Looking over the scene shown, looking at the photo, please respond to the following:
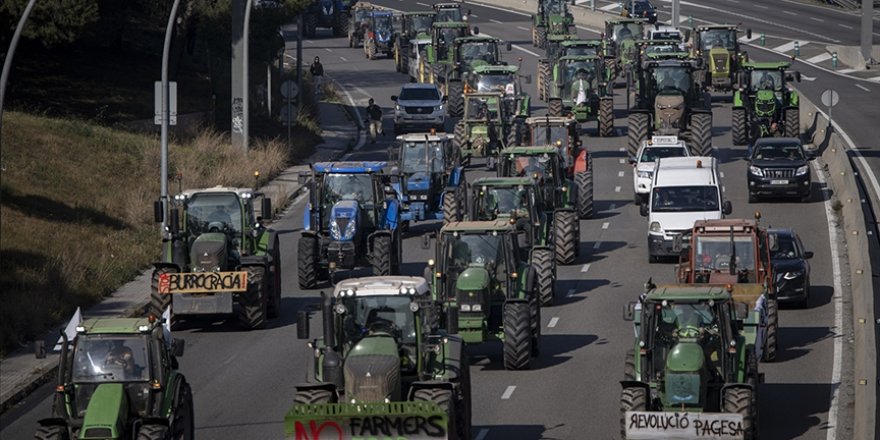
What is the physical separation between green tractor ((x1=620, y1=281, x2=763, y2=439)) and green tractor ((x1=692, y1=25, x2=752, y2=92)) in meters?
42.7

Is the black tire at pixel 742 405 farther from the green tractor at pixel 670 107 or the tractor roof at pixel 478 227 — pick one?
the green tractor at pixel 670 107

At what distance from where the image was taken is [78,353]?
67.6 ft

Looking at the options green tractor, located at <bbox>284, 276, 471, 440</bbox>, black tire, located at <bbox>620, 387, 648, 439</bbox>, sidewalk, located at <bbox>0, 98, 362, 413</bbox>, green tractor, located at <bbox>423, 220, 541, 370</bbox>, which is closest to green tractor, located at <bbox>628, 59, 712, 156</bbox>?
sidewalk, located at <bbox>0, 98, 362, 413</bbox>

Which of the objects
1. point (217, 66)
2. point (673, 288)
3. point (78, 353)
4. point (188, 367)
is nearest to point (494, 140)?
point (217, 66)

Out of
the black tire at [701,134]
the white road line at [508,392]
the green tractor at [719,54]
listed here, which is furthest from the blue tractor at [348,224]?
the green tractor at [719,54]

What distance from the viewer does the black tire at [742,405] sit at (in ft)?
71.3

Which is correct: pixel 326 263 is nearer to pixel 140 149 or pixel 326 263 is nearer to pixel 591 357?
pixel 591 357

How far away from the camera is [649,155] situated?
47.2 m

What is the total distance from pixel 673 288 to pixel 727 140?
3639cm

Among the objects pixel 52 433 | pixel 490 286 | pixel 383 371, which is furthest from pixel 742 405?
pixel 52 433

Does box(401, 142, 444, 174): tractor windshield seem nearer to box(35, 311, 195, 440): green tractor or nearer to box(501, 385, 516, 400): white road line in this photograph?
box(501, 385, 516, 400): white road line

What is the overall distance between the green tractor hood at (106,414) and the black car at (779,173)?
29832 mm

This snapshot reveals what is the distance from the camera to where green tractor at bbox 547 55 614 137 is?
58.9 meters

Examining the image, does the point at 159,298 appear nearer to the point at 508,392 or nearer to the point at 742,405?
the point at 508,392
